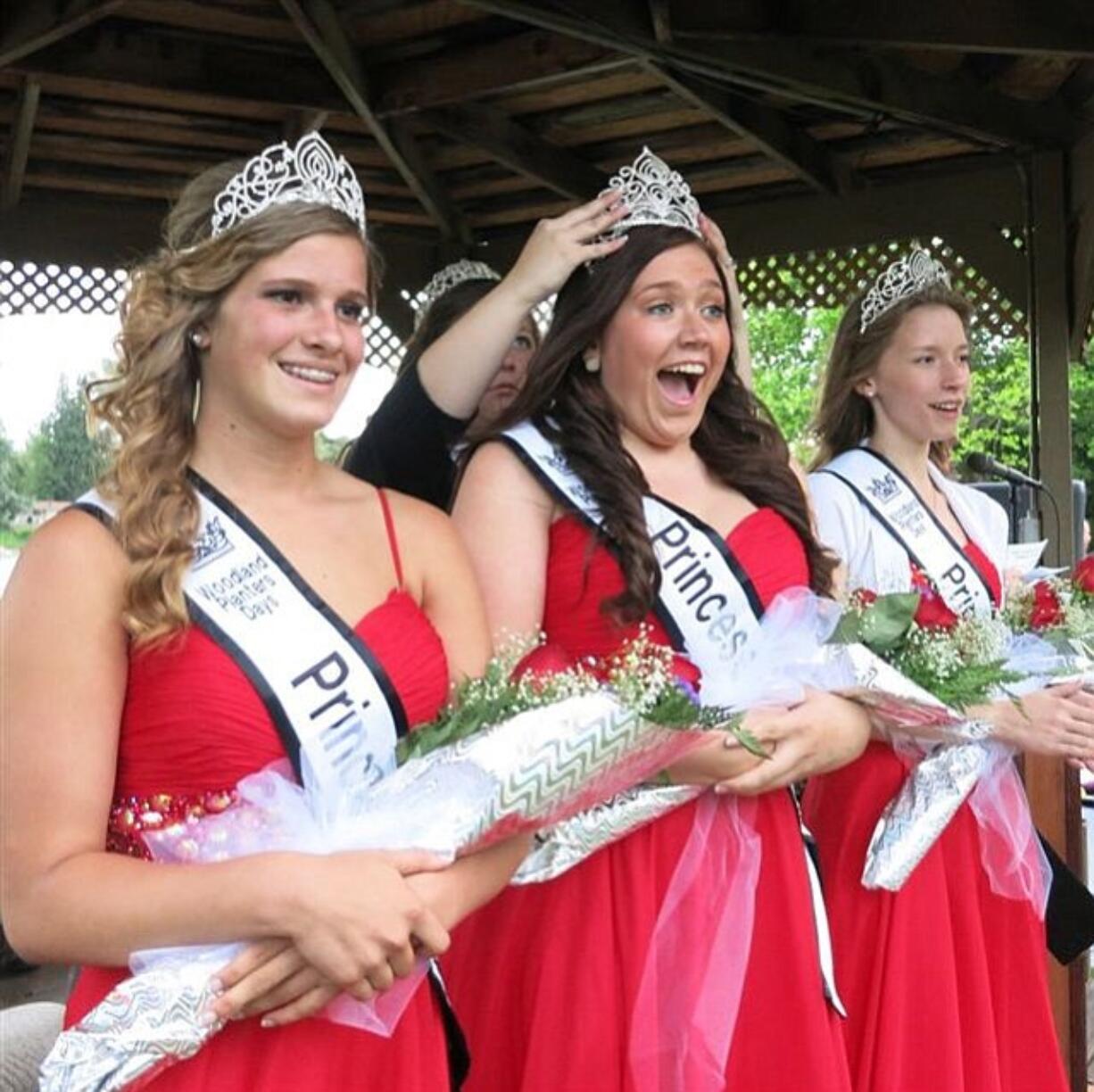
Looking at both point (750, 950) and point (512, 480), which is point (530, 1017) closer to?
point (750, 950)

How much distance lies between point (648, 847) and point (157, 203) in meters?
5.51

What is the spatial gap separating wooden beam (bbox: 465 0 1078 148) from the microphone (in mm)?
1568

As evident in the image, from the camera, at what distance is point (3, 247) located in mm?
6363

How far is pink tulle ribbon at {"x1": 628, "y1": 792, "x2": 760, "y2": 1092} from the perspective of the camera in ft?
5.74

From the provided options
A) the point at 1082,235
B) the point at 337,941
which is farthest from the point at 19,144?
the point at 337,941

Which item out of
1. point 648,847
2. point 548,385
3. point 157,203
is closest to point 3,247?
point 157,203

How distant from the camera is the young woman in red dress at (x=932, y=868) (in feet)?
6.96

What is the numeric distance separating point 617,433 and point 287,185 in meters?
0.66

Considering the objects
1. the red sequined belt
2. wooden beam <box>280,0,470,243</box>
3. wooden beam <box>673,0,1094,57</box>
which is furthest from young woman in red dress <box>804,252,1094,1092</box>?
wooden beam <box>280,0,470,243</box>

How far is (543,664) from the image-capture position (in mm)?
1617

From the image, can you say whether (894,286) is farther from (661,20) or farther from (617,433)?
(661,20)

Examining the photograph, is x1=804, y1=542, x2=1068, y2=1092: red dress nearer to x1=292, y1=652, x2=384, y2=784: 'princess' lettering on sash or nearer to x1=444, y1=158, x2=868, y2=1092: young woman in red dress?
x1=444, y1=158, x2=868, y2=1092: young woman in red dress

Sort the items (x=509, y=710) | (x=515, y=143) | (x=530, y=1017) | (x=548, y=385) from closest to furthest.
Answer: (x=509, y=710) → (x=530, y=1017) → (x=548, y=385) → (x=515, y=143)

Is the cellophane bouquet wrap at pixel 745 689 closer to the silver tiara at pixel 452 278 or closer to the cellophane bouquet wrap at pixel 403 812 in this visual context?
the cellophane bouquet wrap at pixel 403 812
